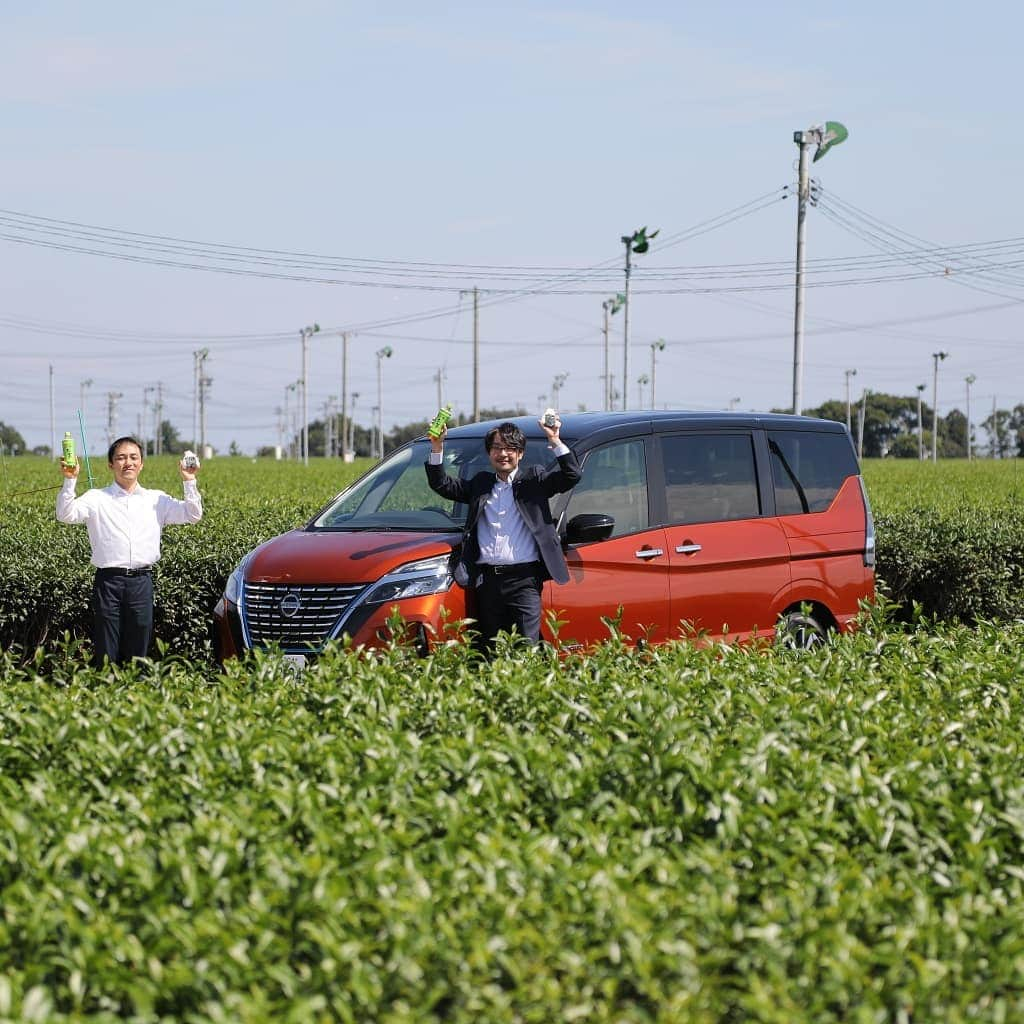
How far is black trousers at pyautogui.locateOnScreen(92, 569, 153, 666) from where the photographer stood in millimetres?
Result: 9117

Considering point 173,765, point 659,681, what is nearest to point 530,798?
point 173,765

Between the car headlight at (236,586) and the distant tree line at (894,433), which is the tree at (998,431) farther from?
the car headlight at (236,586)

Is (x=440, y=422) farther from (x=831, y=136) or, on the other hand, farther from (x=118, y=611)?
(x=831, y=136)

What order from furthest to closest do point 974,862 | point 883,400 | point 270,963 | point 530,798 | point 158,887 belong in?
point 883,400
point 530,798
point 974,862
point 158,887
point 270,963

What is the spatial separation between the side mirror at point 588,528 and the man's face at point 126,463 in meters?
2.67

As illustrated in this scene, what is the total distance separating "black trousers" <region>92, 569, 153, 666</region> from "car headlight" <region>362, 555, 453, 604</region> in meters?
1.67

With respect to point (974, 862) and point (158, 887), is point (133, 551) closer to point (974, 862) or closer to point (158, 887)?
point (158, 887)

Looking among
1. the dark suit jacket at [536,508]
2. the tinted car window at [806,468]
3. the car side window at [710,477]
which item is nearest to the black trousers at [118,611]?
the dark suit jacket at [536,508]

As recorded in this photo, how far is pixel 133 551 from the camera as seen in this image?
29.9 feet

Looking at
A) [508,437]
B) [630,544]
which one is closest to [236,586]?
[508,437]

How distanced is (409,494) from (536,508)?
56.3 inches

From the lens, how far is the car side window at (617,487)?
9.05 metres

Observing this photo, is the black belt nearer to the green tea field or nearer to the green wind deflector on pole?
the green tea field

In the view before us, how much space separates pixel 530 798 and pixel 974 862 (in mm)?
1235
